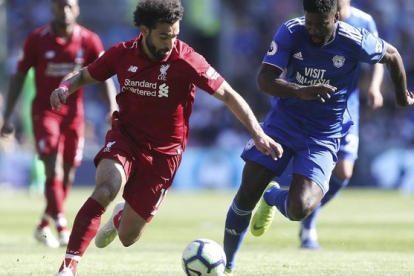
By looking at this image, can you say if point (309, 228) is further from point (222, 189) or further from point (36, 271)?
point (222, 189)

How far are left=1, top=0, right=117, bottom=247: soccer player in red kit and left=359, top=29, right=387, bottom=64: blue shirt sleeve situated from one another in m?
4.03

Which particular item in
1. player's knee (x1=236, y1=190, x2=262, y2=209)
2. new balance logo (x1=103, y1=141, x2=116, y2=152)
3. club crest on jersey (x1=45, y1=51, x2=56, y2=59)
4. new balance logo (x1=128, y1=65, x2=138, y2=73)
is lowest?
club crest on jersey (x1=45, y1=51, x2=56, y2=59)

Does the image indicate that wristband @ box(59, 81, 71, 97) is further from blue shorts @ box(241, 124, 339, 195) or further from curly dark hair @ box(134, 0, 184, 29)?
blue shorts @ box(241, 124, 339, 195)

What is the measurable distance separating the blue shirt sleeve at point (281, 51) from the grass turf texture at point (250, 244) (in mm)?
1777

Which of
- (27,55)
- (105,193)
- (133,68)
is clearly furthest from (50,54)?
(105,193)

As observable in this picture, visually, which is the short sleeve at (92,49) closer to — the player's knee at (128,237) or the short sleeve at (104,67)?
the player's knee at (128,237)

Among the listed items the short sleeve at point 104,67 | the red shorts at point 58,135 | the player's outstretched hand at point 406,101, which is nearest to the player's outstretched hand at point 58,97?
the short sleeve at point 104,67

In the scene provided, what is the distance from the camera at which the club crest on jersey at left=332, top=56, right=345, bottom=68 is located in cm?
771

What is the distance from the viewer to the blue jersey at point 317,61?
7.61 metres

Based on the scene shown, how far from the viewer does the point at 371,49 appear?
770 cm

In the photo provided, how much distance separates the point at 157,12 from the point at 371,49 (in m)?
1.94

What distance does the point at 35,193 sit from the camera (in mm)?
22094

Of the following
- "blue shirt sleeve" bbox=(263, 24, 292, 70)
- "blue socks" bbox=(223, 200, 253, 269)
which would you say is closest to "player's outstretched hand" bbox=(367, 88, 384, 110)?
"blue shirt sleeve" bbox=(263, 24, 292, 70)

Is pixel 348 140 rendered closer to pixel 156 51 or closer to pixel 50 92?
pixel 50 92
